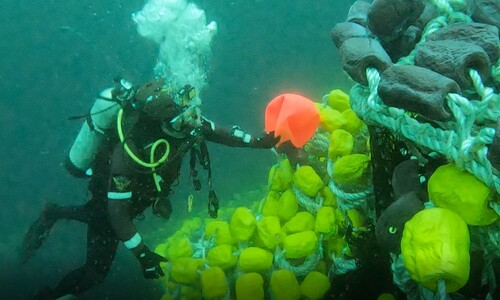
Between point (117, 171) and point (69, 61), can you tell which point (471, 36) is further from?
point (69, 61)

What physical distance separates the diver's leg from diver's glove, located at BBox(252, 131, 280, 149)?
89.3 inches

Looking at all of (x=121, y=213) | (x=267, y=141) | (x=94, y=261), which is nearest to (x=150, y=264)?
(x=121, y=213)

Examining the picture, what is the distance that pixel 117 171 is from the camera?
378 cm

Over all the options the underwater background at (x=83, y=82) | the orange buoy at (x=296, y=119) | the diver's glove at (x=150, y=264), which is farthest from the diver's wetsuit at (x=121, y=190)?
the underwater background at (x=83, y=82)

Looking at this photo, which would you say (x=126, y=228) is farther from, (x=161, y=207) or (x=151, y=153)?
(x=151, y=153)

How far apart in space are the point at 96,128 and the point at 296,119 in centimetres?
227

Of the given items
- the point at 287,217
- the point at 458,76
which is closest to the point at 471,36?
the point at 458,76

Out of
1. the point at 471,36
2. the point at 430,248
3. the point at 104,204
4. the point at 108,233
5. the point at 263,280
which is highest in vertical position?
the point at 471,36

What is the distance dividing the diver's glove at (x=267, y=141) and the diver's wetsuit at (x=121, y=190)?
0.01 m

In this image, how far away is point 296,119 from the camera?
3154 mm

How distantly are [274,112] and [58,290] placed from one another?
363cm

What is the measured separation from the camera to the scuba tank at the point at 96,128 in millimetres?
3876

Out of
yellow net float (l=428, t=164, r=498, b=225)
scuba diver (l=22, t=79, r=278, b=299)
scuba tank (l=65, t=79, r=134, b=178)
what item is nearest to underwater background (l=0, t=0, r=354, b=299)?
scuba tank (l=65, t=79, r=134, b=178)

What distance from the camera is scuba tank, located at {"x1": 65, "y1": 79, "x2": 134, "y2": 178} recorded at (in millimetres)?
3876
